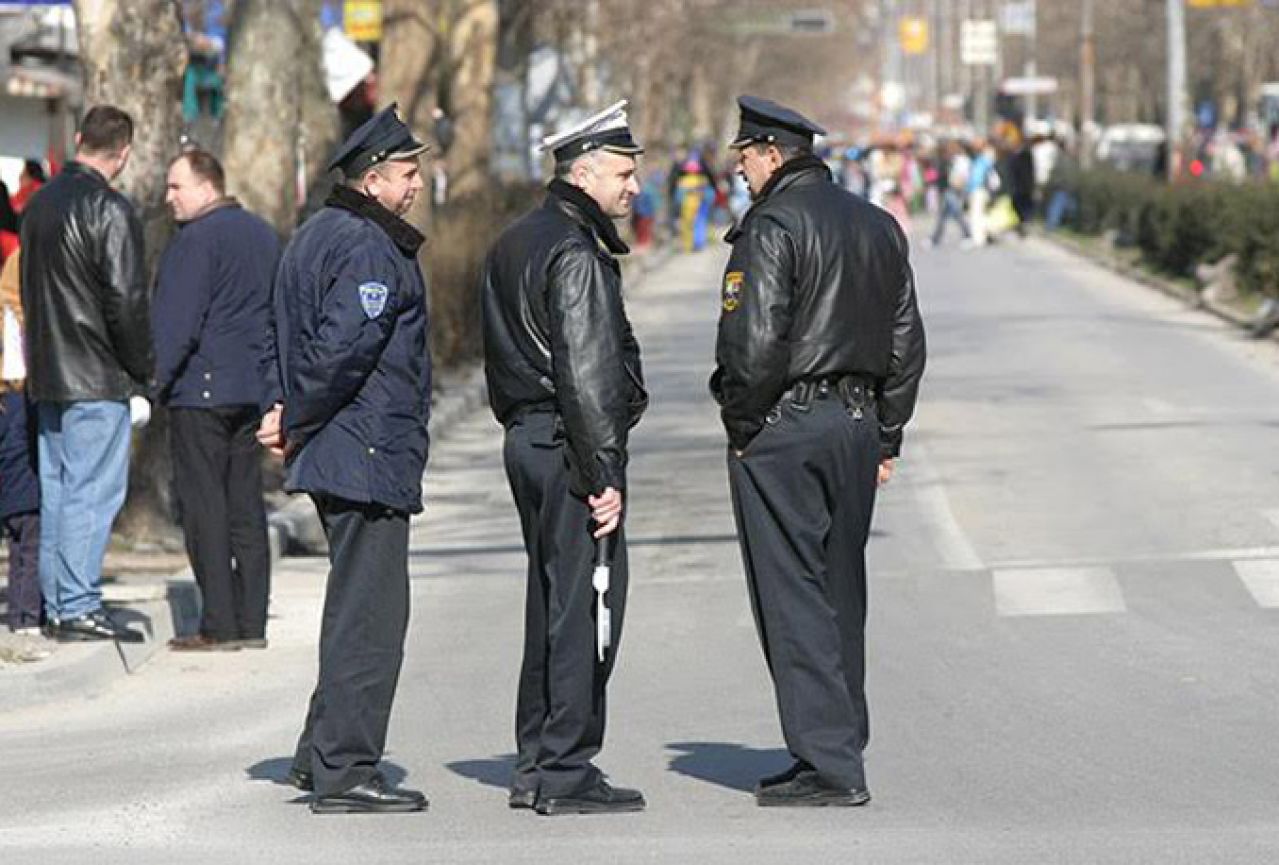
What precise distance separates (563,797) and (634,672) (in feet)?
9.33

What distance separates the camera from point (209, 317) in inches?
468

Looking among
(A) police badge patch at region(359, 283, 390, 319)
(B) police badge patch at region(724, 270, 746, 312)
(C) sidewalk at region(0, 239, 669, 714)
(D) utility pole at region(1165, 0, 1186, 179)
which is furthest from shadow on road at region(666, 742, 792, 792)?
(D) utility pole at region(1165, 0, 1186, 179)

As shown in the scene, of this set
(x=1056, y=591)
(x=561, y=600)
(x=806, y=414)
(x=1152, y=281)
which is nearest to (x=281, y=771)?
(x=561, y=600)

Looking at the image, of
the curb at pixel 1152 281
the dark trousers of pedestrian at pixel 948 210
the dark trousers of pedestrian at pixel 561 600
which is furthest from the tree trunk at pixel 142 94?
the dark trousers of pedestrian at pixel 948 210

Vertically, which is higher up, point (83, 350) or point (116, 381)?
point (83, 350)

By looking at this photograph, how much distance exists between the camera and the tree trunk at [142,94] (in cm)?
1546

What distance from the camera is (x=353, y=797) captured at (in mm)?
8562

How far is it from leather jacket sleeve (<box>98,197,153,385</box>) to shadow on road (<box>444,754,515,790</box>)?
8.78 feet

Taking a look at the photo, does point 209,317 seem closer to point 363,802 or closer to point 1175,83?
A: point 363,802

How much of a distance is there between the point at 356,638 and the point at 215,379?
11.3ft

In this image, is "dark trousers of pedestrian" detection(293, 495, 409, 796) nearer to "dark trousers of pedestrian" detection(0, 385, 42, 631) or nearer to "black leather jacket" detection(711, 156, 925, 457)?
"black leather jacket" detection(711, 156, 925, 457)

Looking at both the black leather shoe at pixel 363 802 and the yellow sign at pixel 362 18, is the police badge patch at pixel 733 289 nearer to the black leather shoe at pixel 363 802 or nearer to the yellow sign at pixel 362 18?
Answer: the black leather shoe at pixel 363 802

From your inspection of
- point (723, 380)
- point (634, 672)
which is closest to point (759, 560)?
point (723, 380)

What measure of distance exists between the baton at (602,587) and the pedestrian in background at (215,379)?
148 inches
